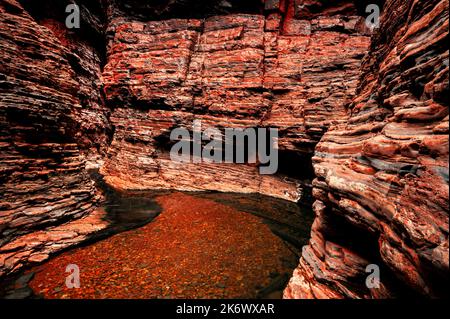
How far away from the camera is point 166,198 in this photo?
1667 centimetres

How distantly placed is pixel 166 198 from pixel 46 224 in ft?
26.1

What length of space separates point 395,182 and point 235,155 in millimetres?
16656

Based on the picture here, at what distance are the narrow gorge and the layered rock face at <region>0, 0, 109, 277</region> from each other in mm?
67

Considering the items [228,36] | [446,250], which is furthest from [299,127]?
[446,250]

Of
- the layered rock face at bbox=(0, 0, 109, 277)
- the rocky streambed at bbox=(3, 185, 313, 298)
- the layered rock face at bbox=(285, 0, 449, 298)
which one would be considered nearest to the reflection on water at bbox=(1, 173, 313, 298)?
the rocky streambed at bbox=(3, 185, 313, 298)

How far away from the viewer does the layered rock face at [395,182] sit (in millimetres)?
3307

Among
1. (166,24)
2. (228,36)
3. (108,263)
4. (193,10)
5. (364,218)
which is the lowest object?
(108,263)

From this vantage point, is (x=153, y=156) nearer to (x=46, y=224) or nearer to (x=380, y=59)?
(x=46, y=224)

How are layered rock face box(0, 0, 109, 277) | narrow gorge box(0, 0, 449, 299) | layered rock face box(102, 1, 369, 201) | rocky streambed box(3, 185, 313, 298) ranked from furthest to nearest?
layered rock face box(102, 1, 369, 201), layered rock face box(0, 0, 109, 277), rocky streambed box(3, 185, 313, 298), narrow gorge box(0, 0, 449, 299)

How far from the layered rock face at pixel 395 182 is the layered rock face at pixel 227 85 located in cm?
1156

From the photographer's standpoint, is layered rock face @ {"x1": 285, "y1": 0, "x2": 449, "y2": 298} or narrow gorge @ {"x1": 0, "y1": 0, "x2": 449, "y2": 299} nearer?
layered rock face @ {"x1": 285, "y1": 0, "x2": 449, "y2": 298}

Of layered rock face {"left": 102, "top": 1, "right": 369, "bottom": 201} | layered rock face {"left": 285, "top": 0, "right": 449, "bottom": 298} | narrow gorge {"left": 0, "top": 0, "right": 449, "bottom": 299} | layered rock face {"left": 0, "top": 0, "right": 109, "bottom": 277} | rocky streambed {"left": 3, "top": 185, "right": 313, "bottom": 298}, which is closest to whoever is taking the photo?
layered rock face {"left": 285, "top": 0, "right": 449, "bottom": 298}

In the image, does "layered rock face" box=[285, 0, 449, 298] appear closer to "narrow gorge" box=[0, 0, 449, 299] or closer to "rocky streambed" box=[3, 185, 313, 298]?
"narrow gorge" box=[0, 0, 449, 299]

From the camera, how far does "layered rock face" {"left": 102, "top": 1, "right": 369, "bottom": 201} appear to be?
19188 mm
